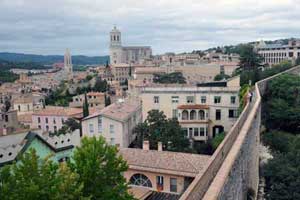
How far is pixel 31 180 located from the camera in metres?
9.88

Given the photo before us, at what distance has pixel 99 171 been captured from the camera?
38.0 feet

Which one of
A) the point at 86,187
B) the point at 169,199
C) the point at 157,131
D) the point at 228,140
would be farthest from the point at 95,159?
the point at 157,131

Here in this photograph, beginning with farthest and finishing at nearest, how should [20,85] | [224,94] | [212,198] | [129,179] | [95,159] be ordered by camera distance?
[20,85]
[224,94]
[129,179]
[95,159]
[212,198]

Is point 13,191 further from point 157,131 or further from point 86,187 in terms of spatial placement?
point 157,131

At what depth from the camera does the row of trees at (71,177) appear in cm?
969

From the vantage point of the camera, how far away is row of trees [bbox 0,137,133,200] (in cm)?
969

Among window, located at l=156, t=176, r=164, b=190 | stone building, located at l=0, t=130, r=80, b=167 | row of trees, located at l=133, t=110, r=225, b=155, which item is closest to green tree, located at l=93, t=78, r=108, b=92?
row of trees, located at l=133, t=110, r=225, b=155

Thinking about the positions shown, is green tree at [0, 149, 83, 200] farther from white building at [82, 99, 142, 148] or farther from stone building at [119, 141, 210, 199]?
white building at [82, 99, 142, 148]

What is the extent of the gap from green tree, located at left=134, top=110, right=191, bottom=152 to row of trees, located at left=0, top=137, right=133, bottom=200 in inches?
574

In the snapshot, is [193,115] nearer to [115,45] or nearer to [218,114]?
[218,114]

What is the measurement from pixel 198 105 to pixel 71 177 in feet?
79.2

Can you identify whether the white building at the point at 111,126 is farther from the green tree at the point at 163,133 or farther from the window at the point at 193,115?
the window at the point at 193,115

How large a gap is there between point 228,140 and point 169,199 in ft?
26.3

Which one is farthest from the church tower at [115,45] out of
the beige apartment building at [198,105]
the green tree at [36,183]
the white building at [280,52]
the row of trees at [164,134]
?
the green tree at [36,183]
